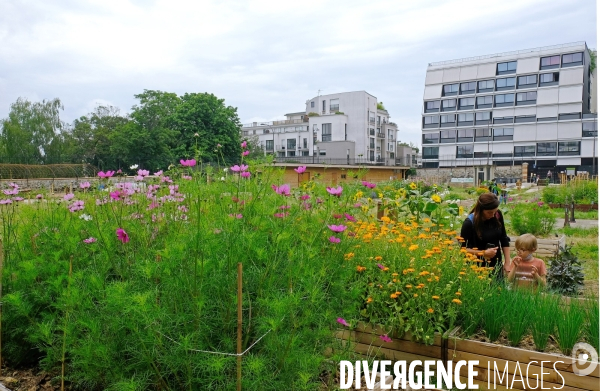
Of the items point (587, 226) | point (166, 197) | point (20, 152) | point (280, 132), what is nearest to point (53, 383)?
point (166, 197)

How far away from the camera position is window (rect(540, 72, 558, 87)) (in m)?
48.1

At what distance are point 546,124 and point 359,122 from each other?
2074 cm

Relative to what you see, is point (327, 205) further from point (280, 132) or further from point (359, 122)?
point (280, 132)

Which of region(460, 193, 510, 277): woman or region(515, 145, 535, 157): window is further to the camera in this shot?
region(515, 145, 535, 157): window

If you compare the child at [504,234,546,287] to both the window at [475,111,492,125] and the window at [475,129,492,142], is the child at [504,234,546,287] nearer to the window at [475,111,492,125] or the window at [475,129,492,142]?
the window at [475,129,492,142]

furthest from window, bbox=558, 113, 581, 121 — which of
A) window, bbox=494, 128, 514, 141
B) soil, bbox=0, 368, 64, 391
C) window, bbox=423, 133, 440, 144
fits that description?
soil, bbox=0, 368, 64, 391

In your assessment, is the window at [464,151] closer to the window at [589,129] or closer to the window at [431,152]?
the window at [431,152]

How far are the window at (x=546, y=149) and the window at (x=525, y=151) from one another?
0.58 m

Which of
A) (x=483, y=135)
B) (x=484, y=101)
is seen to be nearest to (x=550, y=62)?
(x=484, y=101)

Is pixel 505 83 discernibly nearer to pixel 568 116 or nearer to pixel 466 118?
pixel 466 118

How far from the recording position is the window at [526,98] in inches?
1922

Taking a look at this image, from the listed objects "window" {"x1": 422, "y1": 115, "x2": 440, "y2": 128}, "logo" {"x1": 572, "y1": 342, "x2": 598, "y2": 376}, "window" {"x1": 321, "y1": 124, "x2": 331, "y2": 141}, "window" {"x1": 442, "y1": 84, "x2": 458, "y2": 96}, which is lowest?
"logo" {"x1": 572, "y1": 342, "x2": 598, "y2": 376}

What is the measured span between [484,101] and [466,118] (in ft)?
9.10

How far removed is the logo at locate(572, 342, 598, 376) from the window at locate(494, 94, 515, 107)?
175 feet
